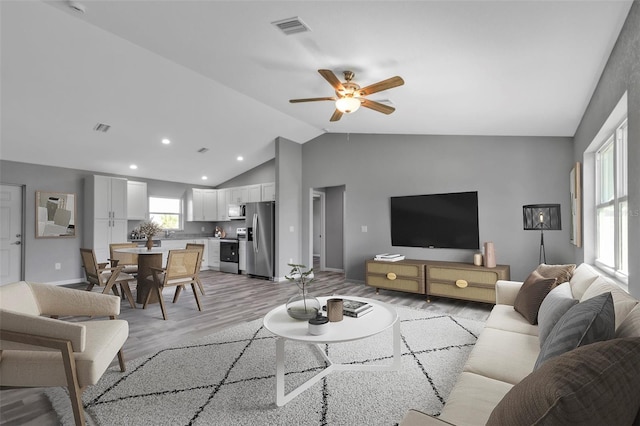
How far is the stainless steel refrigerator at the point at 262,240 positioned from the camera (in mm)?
6418

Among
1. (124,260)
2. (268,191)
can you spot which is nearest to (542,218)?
(268,191)

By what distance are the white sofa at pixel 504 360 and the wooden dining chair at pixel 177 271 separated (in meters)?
3.36

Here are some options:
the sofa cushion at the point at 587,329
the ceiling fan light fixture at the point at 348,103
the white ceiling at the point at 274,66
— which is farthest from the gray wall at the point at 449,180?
the sofa cushion at the point at 587,329

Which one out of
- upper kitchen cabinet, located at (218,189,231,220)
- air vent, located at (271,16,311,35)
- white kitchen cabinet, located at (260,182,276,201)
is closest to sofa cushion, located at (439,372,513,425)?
air vent, located at (271,16,311,35)

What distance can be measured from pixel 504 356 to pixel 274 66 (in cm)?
320

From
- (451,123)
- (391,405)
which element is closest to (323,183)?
(451,123)

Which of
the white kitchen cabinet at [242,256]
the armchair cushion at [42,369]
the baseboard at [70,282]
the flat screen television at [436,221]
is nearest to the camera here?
the armchair cushion at [42,369]

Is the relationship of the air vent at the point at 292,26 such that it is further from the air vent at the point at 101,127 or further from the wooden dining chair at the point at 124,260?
the wooden dining chair at the point at 124,260

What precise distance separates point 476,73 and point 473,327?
249cm

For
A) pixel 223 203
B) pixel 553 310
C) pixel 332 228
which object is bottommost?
pixel 553 310

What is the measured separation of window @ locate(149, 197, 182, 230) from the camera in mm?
7441

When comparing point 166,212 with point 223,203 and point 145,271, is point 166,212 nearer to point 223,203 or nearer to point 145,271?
point 223,203

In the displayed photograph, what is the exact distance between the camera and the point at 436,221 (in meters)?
5.07

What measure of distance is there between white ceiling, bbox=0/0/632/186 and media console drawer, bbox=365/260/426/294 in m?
2.08
